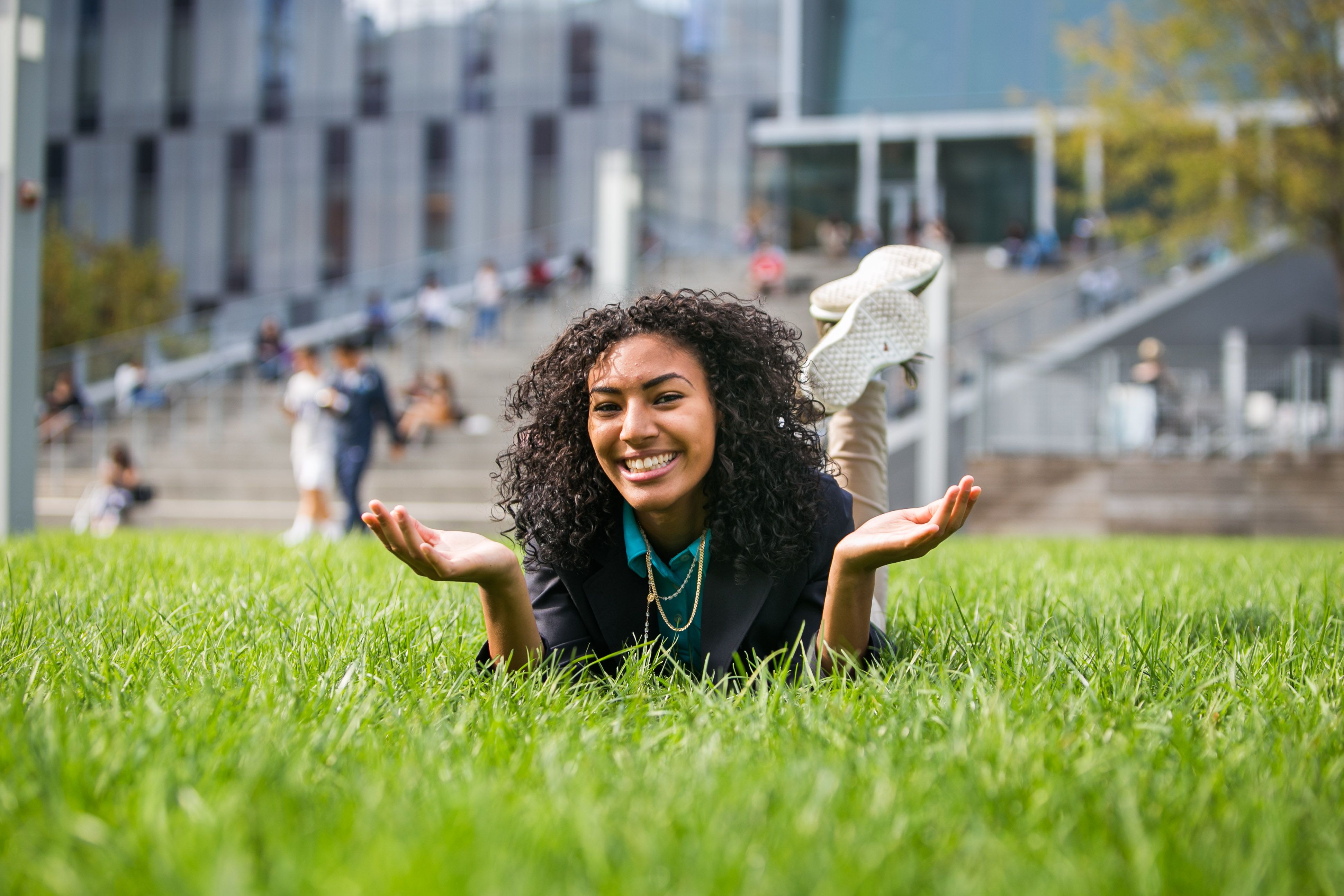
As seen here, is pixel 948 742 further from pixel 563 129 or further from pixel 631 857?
pixel 563 129

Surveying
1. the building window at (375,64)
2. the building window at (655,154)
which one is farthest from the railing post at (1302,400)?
the building window at (375,64)

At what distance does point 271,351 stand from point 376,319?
205 centimetres

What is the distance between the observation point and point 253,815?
150 cm

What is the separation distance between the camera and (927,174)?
3444 centimetres

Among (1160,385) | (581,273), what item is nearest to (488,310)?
(581,273)

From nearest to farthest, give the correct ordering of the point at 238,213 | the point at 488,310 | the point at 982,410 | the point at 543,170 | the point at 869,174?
the point at 982,410
the point at 488,310
the point at 869,174
the point at 543,170
the point at 238,213

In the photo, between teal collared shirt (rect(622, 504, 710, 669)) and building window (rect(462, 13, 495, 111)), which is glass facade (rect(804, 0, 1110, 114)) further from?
teal collared shirt (rect(622, 504, 710, 669))

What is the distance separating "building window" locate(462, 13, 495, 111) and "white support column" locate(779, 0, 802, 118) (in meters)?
9.47

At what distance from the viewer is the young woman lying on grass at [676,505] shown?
2621 mm

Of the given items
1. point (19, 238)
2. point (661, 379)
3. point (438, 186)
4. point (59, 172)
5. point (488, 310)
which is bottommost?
point (661, 379)

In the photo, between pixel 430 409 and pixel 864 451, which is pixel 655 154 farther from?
pixel 864 451

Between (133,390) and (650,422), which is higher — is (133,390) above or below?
below

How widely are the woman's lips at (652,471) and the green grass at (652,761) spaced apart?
18.2 inches

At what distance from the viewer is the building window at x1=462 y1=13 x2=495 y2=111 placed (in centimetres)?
3609
